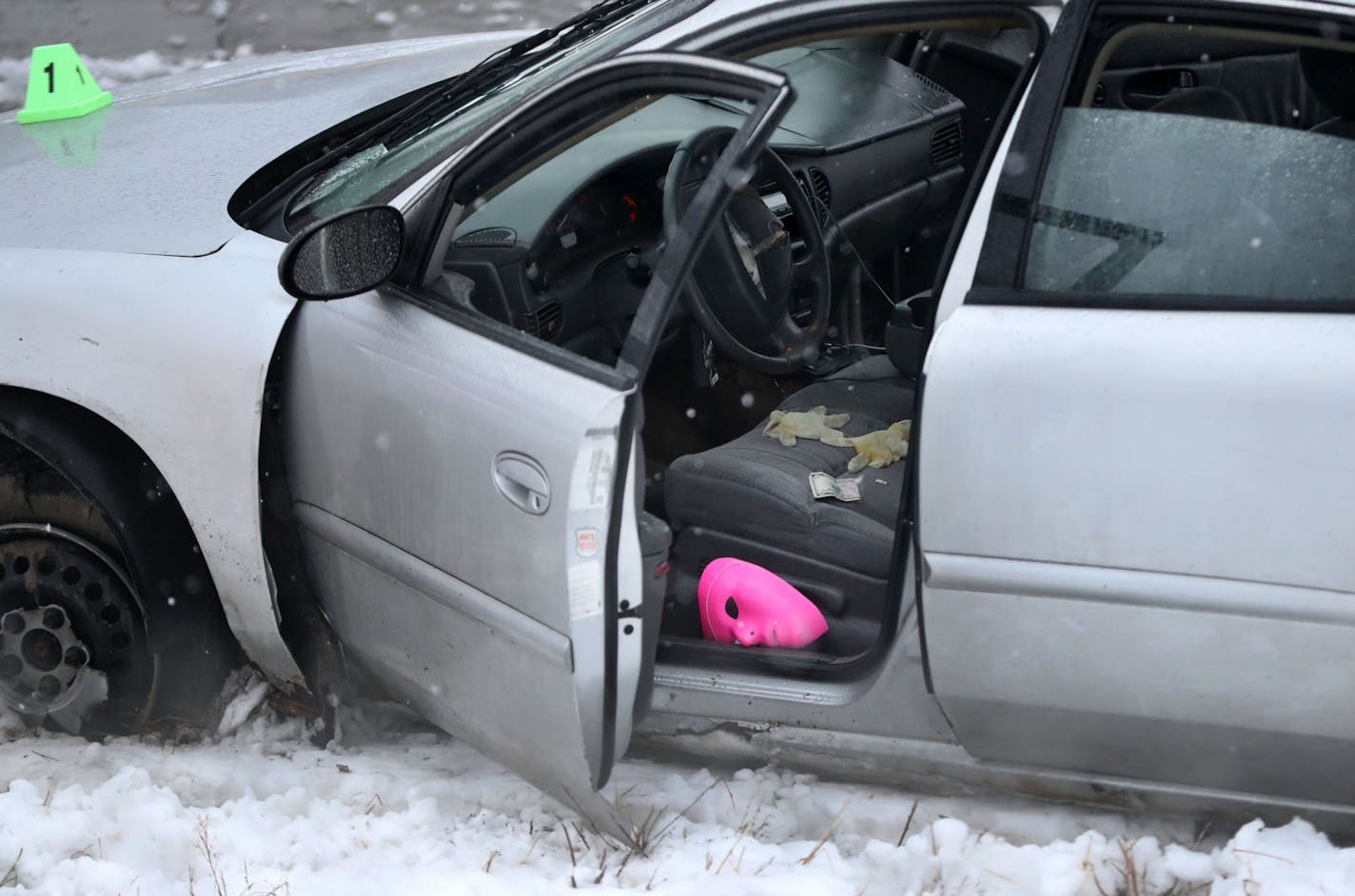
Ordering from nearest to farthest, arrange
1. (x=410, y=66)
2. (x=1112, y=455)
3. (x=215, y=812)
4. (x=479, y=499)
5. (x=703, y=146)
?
(x=1112, y=455) → (x=479, y=499) → (x=215, y=812) → (x=703, y=146) → (x=410, y=66)

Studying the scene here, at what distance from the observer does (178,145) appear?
9.68 ft

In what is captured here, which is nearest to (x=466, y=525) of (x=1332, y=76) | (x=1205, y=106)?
(x=1205, y=106)

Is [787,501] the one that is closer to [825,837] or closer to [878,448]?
[878,448]

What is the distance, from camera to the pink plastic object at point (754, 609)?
2508 mm

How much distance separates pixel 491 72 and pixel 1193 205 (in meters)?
1.55

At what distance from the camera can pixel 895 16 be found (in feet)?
7.25

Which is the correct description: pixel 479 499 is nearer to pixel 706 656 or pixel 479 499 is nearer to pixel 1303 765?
Result: pixel 706 656

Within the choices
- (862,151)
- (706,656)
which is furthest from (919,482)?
(862,151)

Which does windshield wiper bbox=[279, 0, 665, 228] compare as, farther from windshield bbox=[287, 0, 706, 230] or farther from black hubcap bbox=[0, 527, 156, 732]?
black hubcap bbox=[0, 527, 156, 732]

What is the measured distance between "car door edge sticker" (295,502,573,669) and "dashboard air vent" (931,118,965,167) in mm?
2382

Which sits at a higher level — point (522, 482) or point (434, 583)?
point (522, 482)

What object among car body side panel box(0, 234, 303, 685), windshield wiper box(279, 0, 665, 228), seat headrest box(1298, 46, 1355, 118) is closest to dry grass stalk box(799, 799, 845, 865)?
car body side panel box(0, 234, 303, 685)

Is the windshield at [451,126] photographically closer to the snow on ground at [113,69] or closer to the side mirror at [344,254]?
the side mirror at [344,254]

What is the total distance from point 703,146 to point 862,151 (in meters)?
1.08
